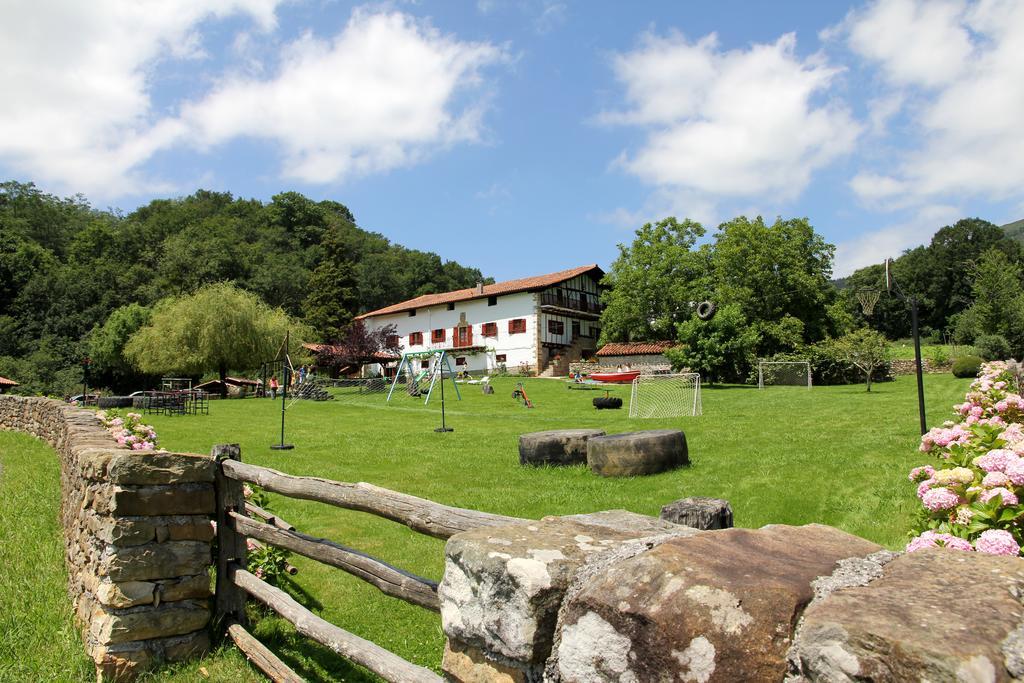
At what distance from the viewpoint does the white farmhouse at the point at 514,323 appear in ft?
181

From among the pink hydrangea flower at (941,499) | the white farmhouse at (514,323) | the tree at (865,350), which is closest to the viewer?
the pink hydrangea flower at (941,499)

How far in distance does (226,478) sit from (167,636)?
122cm

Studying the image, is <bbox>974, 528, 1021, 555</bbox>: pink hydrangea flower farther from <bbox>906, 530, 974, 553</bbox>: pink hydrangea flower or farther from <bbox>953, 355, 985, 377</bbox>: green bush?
<bbox>953, 355, 985, 377</bbox>: green bush

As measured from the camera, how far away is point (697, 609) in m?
1.68

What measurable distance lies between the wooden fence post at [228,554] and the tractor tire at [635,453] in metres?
7.06

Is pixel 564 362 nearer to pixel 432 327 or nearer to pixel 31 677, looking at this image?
pixel 432 327

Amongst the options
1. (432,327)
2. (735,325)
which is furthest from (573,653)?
(432,327)

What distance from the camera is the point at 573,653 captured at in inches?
75.6

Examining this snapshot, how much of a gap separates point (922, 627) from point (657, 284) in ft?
166

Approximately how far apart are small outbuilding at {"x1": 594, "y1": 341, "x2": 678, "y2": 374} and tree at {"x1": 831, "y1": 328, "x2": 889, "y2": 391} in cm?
1230

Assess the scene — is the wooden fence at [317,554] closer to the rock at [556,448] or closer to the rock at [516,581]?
the rock at [516,581]

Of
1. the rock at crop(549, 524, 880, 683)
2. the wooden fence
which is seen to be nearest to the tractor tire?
the wooden fence

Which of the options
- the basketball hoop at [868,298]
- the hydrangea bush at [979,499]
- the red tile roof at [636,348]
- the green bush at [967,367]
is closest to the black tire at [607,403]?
the basketball hoop at [868,298]

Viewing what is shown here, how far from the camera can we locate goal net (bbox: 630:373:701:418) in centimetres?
2280
